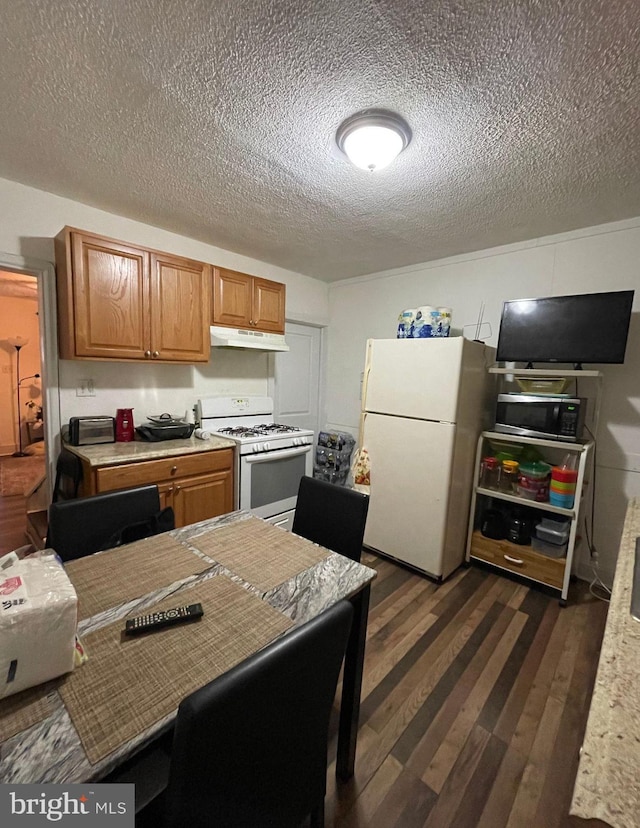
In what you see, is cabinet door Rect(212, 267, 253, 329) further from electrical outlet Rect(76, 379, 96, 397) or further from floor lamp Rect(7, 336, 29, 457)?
floor lamp Rect(7, 336, 29, 457)

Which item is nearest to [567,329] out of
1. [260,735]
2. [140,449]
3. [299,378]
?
[299,378]

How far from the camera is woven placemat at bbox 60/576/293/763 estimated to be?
0.65 meters

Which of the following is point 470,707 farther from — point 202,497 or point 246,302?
point 246,302

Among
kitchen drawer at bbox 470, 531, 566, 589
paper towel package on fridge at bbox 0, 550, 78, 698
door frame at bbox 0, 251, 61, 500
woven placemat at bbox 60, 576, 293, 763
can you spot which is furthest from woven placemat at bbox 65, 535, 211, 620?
kitchen drawer at bbox 470, 531, 566, 589

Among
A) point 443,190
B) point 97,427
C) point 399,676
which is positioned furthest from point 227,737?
point 443,190

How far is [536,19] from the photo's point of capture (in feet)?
3.32

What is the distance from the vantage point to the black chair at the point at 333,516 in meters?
1.58

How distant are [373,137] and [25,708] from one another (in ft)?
6.66

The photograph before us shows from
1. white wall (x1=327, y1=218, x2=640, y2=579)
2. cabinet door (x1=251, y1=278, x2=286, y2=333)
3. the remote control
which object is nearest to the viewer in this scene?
the remote control

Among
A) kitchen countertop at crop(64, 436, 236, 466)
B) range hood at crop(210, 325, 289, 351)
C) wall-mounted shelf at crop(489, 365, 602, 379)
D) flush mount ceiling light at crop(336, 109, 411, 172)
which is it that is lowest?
kitchen countertop at crop(64, 436, 236, 466)

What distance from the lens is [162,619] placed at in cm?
89

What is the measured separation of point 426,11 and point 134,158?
1.43 metres

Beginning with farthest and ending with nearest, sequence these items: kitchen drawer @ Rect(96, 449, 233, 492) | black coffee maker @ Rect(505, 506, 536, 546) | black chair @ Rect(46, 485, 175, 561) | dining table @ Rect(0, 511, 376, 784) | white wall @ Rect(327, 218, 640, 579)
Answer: black coffee maker @ Rect(505, 506, 536, 546) < white wall @ Rect(327, 218, 640, 579) < kitchen drawer @ Rect(96, 449, 233, 492) < black chair @ Rect(46, 485, 175, 561) < dining table @ Rect(0, 511, 376, 784)

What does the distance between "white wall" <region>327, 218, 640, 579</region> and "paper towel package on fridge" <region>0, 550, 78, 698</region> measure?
9.62 feet
